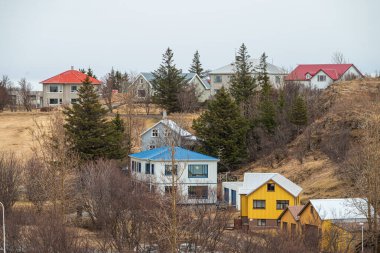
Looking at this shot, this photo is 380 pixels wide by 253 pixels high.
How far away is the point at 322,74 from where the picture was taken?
310 ft

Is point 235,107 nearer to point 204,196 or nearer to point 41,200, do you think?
point 204,196

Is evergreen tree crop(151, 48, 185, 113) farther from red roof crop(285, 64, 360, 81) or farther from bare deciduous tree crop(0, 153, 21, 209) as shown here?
bare deciduous tree crop(0, 153, 21, 209)

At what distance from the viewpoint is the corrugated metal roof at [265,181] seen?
50.7 meters

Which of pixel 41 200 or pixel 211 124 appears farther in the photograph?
pixel 211 124

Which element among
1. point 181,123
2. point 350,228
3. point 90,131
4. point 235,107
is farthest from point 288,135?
point 350,228

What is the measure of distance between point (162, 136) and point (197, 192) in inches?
584

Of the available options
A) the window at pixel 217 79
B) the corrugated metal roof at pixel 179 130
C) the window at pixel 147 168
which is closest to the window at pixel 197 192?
the window at pixel 147 168

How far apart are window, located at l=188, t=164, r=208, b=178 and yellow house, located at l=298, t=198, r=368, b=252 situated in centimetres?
1506

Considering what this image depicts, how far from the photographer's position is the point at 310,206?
43188 millimetres

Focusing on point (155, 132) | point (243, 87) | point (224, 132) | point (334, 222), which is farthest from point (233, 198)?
point (243, 87)

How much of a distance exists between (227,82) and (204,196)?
4489 cm

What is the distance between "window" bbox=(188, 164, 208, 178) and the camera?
192 feet

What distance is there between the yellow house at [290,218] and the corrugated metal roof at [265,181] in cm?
333

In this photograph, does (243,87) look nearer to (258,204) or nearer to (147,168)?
A: (147,168)
